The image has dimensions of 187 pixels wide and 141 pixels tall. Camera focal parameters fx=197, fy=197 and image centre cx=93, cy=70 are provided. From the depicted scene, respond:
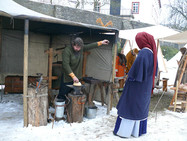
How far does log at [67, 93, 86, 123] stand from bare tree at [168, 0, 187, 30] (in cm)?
1973

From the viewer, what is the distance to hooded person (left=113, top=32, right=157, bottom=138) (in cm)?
336

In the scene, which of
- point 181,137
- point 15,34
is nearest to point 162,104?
point 181,137

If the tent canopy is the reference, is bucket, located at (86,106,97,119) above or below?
below

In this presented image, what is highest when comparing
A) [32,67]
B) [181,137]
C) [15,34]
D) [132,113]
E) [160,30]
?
[160,30]

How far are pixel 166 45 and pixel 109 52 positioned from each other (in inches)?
732

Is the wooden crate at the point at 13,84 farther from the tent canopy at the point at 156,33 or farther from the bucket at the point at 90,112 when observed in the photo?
the tent canopy at the point at 156,33

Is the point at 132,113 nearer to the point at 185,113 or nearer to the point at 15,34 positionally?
the point at 185,113

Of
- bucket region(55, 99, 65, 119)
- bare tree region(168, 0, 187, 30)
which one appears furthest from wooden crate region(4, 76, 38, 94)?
bare tree region(168, 0, 187, 30)

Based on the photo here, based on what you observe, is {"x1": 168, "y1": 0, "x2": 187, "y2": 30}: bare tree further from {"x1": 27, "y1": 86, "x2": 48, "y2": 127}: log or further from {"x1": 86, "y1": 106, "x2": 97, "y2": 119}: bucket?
{"x1": 27, "y1": 86, "x2": 48, "y2": 127}: log

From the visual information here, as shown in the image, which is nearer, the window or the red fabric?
the red fabric

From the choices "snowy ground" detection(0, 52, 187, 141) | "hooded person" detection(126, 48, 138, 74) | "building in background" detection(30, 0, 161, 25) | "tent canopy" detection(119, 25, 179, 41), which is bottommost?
"snowy ground" detection(0, 52, 187, 141)

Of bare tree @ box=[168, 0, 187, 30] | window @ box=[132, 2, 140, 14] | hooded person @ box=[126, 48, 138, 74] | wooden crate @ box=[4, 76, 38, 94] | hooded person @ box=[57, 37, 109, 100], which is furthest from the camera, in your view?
window @ box=[132, 2, 140, 14]

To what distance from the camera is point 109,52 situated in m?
5.05

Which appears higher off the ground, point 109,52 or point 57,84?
point 109,52
